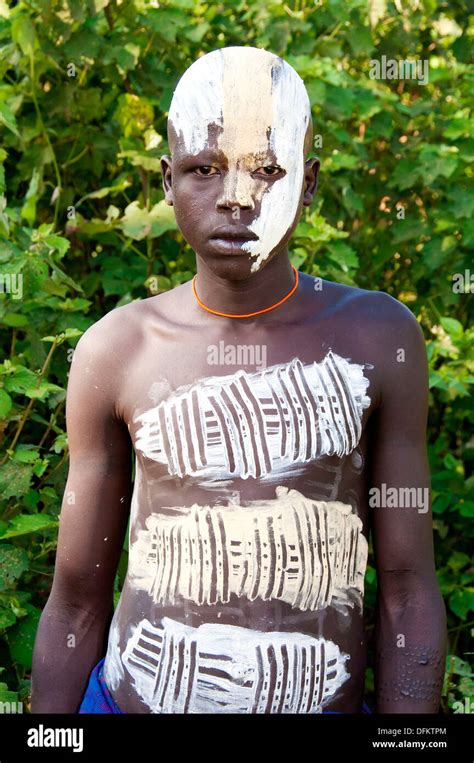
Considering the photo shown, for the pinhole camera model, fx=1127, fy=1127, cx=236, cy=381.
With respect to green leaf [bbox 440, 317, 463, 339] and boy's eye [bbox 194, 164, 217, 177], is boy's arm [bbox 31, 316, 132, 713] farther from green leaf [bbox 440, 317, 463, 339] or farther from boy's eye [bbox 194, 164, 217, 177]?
green leaf [bbox 440, 317, 463, 339]

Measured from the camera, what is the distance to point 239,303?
2080 mm

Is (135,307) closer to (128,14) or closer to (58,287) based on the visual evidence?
(58,287)

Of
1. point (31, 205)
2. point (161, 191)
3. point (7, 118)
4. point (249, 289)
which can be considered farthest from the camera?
point (161, 191)

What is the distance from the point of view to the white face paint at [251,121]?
195 cm

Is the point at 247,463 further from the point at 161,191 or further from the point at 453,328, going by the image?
the point at 161,191

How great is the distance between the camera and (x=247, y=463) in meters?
1.99

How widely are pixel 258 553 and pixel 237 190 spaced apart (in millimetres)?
637

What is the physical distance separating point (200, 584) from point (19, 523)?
0.78m

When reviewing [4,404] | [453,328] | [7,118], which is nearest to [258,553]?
[4,404]

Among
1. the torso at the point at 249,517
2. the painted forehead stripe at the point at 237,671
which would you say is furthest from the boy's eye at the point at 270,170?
the painted forehead stripe at the point at 237,671

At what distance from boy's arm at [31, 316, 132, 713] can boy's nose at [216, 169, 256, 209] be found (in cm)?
36

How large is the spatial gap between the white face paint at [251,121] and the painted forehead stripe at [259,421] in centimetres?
22

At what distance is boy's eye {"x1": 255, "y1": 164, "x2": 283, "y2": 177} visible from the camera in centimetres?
197

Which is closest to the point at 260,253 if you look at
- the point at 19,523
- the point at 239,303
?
the point at 239,303
